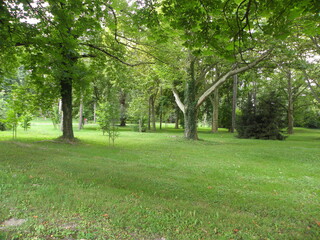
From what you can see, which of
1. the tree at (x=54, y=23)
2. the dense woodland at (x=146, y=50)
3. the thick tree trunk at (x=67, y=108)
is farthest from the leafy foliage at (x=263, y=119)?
the tree at (x=54, y=23)

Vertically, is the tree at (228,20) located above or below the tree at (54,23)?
below

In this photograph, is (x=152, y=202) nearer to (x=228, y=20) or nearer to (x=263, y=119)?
(x=228, y=20)

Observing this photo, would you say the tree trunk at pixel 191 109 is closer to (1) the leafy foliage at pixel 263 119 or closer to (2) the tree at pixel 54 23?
(1) the leafy foliage at pixel 263 119

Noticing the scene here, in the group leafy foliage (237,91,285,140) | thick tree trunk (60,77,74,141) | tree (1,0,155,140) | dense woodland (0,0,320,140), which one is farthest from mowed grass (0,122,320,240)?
leafy foliage (237,91,285,140)

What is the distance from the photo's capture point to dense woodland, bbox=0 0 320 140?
4219mm

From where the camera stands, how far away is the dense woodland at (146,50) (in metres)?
4.22

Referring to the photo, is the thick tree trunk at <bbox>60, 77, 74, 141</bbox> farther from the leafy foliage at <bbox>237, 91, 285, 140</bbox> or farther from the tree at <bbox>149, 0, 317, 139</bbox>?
the leafy foliage at <bbox>237, 91, 285, 140</bbox>

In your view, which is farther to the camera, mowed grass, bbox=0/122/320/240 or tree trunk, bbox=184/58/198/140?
tree trunk, bbox=184/58/198/140

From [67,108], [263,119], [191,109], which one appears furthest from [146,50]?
[263,119]

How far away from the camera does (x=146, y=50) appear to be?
45.3 feet

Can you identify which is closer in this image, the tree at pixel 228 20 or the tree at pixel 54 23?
the tree at pixel 228 20

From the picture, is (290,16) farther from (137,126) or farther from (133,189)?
(137,126)

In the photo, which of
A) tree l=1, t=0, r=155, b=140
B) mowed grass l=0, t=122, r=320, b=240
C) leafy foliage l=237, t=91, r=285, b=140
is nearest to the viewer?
mowed grass l=0, t=122, r=320, b=240

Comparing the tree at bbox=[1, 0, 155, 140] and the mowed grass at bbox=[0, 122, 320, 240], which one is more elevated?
the tree at bbox=[1, 0, 155, 140]
